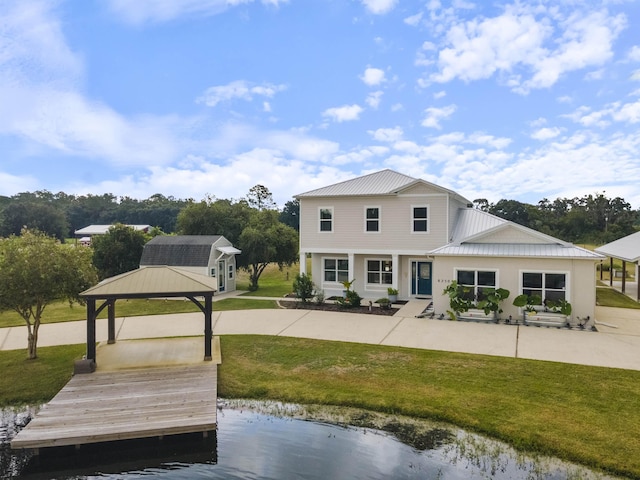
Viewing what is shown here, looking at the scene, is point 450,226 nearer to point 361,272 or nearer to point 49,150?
point 361,272

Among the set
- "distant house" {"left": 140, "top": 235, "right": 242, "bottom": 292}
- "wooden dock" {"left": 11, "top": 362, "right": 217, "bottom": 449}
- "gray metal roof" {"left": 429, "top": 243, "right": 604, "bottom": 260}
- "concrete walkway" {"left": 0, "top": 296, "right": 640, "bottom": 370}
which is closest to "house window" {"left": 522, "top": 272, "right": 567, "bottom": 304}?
"gray metal roof" {"left": 429, "top": 243, "right": 604, "bottom": 260}

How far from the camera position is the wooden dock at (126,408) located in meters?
6.62

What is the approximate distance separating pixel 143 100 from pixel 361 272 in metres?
14.4

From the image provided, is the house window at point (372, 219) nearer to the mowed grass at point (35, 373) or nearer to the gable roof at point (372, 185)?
the gable roof at point (372, 185)

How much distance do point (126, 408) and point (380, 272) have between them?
1478cm

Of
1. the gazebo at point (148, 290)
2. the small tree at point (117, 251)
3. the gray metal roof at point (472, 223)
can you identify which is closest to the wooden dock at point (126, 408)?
the gazebo at point (148, 290)

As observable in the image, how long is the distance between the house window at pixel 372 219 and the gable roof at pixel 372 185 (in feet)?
2.82

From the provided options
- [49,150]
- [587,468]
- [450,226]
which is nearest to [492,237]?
[450,226]

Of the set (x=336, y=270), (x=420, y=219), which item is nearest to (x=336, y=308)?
(x=336, y=270)

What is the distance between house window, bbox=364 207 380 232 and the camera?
19.8 m

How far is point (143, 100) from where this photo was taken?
816 inches

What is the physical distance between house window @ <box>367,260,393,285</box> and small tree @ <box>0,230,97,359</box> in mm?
13205

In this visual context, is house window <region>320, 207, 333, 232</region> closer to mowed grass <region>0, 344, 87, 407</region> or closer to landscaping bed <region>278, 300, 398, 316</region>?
landscaping bed <region>278, 300, 398, 316</region>

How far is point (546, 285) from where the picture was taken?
48.2 feet
